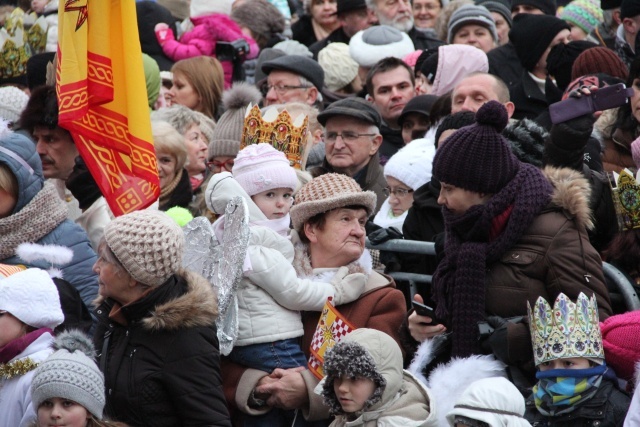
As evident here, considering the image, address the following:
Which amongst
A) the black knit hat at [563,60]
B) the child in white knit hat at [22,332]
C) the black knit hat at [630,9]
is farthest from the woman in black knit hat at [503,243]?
the black knit hat at [630,9]

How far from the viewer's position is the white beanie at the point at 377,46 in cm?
1143

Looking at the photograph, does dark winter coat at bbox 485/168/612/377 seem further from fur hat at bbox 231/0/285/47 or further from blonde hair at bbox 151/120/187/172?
fur hat at bbox 231/0/285/47

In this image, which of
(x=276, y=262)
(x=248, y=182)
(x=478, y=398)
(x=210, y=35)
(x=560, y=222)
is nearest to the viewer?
(x=478, y=398)

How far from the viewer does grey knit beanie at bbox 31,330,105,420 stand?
5652 millimetres

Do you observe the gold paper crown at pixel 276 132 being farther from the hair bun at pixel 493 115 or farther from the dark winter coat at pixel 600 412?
the dark winter coat at pixel 600 412

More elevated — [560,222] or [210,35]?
[560,222]

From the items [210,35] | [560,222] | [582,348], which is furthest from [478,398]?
[210,35]

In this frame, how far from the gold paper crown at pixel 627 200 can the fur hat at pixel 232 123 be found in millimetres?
2932

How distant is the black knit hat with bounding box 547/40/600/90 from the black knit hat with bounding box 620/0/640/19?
772mm

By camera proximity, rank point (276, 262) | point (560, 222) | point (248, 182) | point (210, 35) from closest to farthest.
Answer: point (560, 222) < point (276, 262) < point (248, 182) < point (210, 35)

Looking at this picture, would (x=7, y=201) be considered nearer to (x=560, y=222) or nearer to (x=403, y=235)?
(x=403, y=235)

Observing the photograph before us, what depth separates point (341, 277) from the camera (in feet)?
21.8

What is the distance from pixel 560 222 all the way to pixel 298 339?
150 centimetres

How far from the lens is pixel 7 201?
23.5 ft
